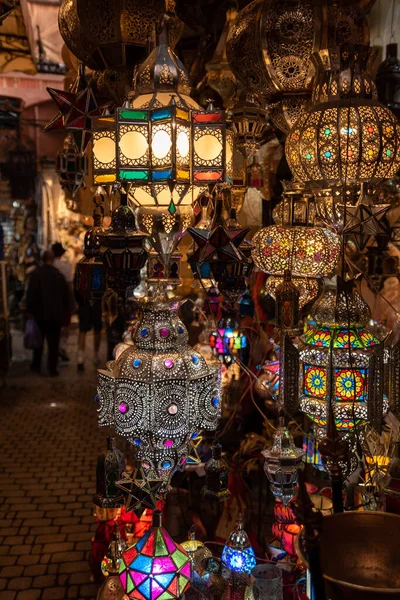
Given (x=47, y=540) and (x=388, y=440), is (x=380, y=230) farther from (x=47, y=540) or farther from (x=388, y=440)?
(x=47, y=540)

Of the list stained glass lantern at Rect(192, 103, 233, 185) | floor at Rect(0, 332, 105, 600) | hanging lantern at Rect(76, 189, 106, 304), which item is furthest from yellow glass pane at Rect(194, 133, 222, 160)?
floor at Rect(0, 332, 105, 600)

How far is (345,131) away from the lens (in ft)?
5.85

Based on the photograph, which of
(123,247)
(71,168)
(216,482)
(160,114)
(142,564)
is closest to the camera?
(160,114)

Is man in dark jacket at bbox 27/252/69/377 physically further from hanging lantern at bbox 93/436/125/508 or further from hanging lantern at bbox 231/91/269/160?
hanging lantern at bbox 231/91/269/160

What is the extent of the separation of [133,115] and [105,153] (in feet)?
0.51

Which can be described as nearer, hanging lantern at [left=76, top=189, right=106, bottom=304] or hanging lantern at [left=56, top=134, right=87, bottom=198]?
hanging lantern at [left=76, top=189, right=106, bottom=304]

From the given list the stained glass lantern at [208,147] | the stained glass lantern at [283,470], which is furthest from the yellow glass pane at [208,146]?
the stained glass lantern at [283,470]

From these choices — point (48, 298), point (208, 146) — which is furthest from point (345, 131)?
point (48, 298)

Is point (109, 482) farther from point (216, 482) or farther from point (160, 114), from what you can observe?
point (160, 114)

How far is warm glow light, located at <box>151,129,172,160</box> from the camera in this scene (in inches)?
68.9

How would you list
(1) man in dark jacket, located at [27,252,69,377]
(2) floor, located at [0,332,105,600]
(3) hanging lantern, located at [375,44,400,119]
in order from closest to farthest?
(3) hanging lantern, located at [375,44,400,119], (2) floor, located at [0,332,105,600], (1) man in dark jacket, located at [27,252,69,377]

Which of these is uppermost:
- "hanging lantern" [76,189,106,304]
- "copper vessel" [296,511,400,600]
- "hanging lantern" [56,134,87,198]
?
"hanging lantern" [56,134,87,198]

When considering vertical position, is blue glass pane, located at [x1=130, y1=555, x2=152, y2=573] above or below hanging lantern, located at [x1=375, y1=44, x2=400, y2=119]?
below

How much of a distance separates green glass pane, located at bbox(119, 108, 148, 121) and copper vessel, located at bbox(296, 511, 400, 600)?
1.27 m
